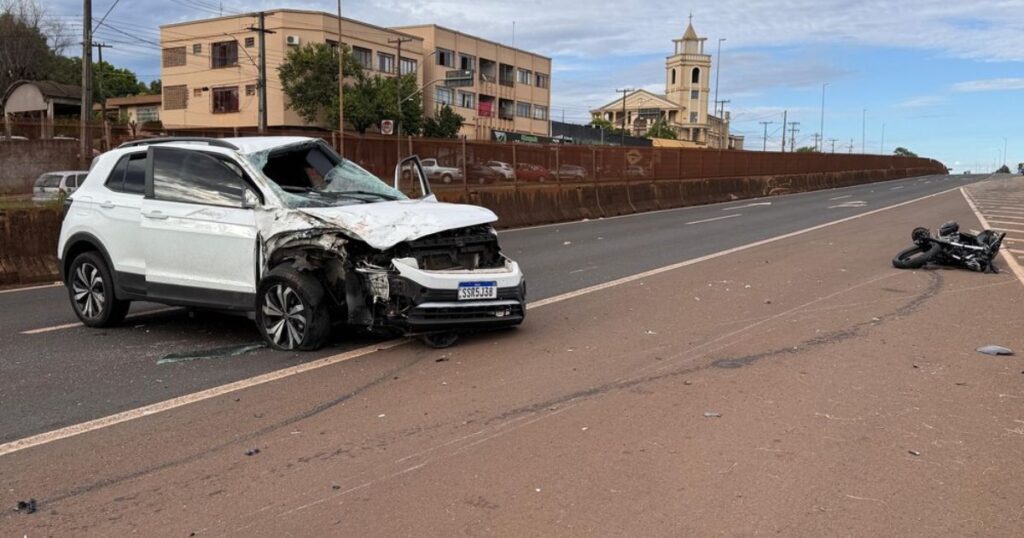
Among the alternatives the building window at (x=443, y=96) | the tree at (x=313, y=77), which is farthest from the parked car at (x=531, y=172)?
the building window at (x=443, y=96)

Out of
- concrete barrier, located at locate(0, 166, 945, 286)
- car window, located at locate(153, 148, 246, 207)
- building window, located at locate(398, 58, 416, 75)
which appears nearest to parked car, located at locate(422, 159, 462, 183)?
concrete barrier, located at locate(0, 166, 945, 286)

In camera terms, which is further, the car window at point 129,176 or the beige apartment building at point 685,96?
the beige apartment building at point 685,96

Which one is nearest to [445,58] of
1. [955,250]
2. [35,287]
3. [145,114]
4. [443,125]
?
[443,125]

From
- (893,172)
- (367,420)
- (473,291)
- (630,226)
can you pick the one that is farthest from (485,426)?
(893,172)

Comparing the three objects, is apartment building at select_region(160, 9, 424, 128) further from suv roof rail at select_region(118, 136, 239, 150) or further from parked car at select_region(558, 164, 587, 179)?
suv roof rail at select_region(118, 136, 239, 150)

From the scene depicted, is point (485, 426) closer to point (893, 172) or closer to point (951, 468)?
point (951, 468)

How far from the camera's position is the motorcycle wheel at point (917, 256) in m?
11.5

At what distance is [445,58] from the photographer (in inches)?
3063

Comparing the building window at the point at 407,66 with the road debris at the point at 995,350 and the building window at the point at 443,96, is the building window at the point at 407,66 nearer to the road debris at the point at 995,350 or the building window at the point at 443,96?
the building window at the point at 443,96

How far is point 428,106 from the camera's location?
7556 centimetres

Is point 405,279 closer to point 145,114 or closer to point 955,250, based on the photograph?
point 955,250

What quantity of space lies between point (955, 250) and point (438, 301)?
8.71 meters

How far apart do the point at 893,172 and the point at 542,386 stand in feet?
228

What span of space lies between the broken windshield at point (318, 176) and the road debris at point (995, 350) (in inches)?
212
